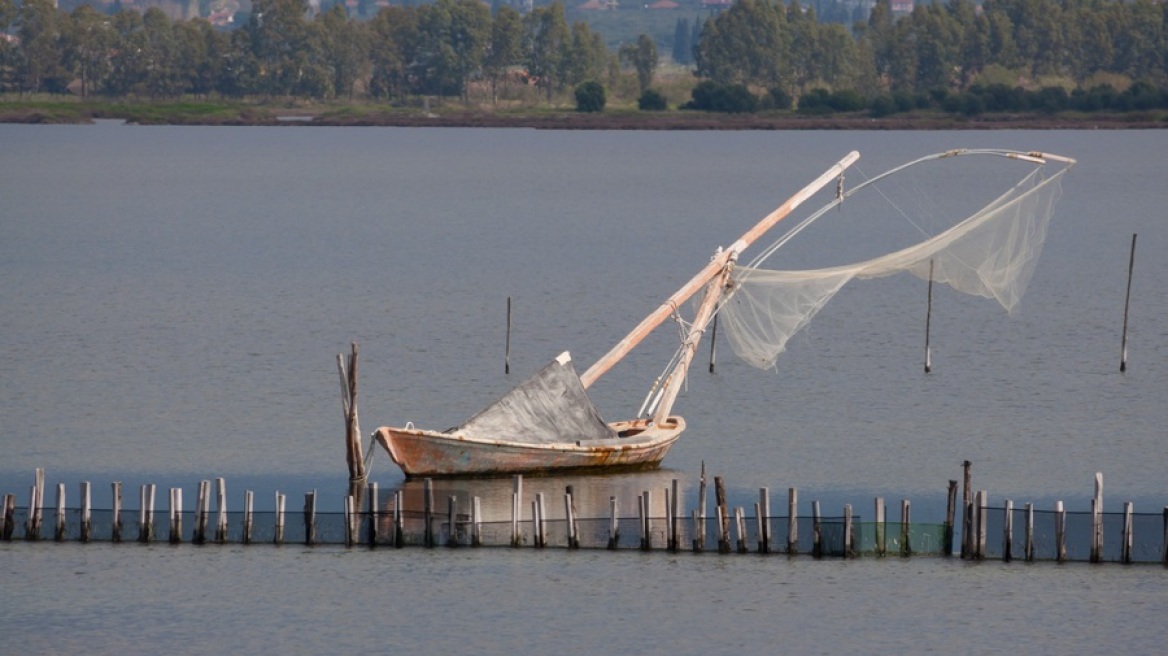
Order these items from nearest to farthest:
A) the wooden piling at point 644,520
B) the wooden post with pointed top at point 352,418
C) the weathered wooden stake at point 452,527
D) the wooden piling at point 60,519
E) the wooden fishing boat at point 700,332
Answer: the wooden piling at point 644,520 < the wooden piling at point 60,519 < the weathered wooden stake at point 452,527 < the wooden post with pointed top at point 352,418 < the wooden fishing boat at point 700,332

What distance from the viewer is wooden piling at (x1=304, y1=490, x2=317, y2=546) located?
3584 cm

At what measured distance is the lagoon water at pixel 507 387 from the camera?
33219mm

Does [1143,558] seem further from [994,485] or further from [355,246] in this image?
[355,246]

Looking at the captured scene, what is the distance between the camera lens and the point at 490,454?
139 feet

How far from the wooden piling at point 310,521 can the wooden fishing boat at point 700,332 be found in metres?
5.50

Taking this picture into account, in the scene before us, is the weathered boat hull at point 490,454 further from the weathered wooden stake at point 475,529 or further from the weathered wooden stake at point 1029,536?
the weathered wooden stake at point 1029,536

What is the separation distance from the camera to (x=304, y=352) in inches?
2554

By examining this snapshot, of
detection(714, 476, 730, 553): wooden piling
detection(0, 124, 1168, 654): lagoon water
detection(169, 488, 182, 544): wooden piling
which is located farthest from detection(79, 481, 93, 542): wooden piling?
detection(714, 476, 730, 553): wooden piling

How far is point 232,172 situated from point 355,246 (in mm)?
84644

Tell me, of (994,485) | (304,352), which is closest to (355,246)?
(304,352)

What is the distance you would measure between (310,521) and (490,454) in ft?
23.1

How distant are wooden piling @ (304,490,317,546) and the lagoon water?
29 cm

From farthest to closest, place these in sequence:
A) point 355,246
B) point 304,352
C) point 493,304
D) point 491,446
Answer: point 355,246, point 493,304, point 304,352, point 491,446

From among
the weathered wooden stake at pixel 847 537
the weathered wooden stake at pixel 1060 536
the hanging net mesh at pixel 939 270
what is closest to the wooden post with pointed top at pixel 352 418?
the hanging net mesh at pixel 939 270
